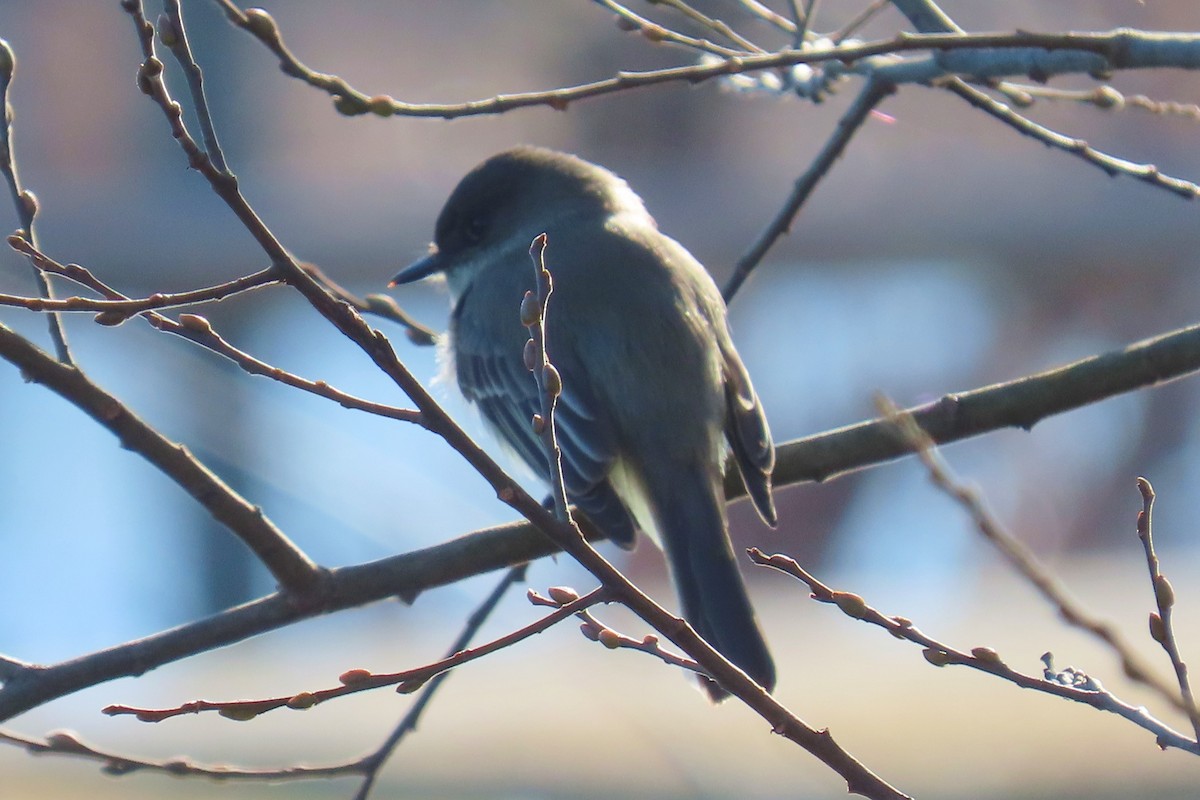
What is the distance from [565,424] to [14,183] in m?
1.52

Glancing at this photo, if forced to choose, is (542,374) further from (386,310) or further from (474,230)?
(474,230)

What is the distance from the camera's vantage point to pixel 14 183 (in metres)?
2.32

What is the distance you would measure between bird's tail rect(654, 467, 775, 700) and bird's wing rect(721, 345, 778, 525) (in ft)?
0.30

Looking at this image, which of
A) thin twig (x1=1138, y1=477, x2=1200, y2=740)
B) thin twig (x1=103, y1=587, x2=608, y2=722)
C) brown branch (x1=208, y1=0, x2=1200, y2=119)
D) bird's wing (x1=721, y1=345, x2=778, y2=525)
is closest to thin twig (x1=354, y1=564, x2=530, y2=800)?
bird's wing (x1=721, y1=345, x2=778, y2=525)

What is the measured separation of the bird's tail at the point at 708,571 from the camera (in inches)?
124

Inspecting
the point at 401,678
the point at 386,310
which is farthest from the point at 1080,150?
the point at 401,678

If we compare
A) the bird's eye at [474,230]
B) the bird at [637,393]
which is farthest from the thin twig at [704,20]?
the bird's eye at [474,230]

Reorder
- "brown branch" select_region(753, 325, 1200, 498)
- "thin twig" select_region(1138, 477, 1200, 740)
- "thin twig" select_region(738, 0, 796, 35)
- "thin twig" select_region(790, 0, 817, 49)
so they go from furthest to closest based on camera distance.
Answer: "thin twig" select_region(738, 0, 796, 35)
"thin twig" select_region(790, 0, 817, 49)
"brown branch" select_region(753, 325, 1200, 498)
"thin twig" select_region(1138, 477, 1200, 740)

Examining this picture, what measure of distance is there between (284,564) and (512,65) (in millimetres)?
10479

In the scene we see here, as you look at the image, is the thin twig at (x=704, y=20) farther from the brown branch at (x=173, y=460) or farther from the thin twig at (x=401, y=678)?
the thin twig at (x=401, y=678)

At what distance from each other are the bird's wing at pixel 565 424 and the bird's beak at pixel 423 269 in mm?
510

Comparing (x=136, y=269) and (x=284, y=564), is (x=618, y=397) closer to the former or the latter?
(x=284, y=564)

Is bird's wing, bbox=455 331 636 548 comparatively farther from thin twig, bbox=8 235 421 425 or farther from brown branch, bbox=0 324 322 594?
thin twig, bbox=8 235 421 425

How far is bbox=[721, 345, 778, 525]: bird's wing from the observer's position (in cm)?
327
